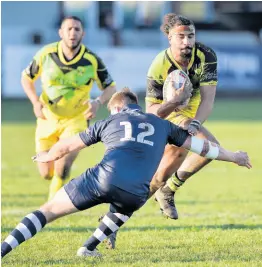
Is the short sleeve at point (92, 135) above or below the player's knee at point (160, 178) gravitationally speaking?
above

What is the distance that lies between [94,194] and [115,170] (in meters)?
0.26

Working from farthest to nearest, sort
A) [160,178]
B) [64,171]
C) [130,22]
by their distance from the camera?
[130,22], [64,171], [160,178]

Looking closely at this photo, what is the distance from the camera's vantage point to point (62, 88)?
11320mm

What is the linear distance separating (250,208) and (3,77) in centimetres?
2221

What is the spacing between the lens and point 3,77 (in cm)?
3281

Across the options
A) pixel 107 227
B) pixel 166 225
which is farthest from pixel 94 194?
pixel 166 225

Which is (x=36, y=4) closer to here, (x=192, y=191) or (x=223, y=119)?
(x=223, y=119)

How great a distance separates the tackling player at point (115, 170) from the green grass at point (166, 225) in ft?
1.40

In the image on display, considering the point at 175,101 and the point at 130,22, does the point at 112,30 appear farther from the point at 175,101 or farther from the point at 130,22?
the point at 175,101

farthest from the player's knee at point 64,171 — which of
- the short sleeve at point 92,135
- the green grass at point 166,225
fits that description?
the short sleeve at point 92,135

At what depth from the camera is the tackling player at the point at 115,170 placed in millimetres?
7484

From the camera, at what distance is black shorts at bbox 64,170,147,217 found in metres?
7.47

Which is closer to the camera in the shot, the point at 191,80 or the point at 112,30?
the point at 191,80

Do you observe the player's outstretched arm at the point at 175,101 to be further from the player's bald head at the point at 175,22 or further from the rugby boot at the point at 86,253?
the rugby boot at the point at 86,253
